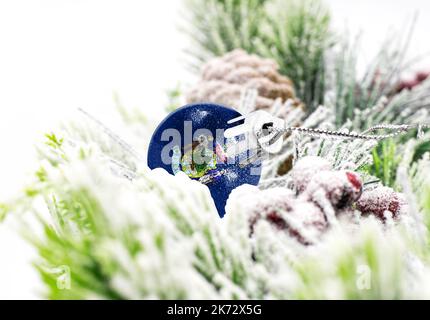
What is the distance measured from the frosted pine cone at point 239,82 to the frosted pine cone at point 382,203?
0.35 m

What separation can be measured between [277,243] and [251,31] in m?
0.76

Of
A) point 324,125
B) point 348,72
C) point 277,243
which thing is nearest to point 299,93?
point 348,72

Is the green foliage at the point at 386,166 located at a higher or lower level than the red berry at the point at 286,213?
higher

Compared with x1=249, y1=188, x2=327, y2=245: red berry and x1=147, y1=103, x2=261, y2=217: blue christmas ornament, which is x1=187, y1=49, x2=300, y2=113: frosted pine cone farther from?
x1=249, y1=188, x2=327, y2=245: red berry

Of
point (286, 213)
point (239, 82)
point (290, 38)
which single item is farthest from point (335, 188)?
point (290, 38)

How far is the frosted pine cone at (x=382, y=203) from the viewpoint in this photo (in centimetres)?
34

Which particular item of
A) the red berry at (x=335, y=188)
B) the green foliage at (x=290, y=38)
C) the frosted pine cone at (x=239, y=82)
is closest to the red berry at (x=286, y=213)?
the red berry at (x=335, y=188)

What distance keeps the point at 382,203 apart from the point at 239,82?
43 centimetres

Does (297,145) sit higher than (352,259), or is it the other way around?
(297,145)

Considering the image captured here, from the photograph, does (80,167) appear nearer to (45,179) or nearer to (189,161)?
(45,179)

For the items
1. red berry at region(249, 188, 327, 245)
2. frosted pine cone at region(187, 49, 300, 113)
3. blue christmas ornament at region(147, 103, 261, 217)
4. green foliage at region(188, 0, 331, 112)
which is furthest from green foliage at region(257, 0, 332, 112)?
red berry at region(249, 188, 327, 245)

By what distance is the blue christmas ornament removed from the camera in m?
0.41

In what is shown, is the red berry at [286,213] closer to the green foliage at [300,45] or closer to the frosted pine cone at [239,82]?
the frosted pine cone at [239,82]
